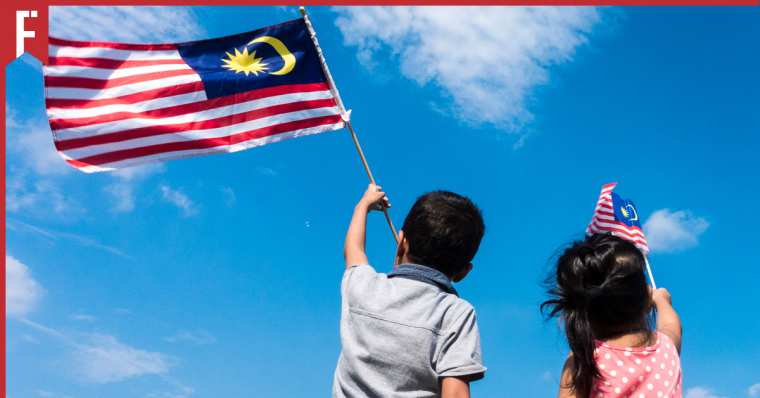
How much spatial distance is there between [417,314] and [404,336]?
16cm

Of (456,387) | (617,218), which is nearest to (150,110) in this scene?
(456,387)

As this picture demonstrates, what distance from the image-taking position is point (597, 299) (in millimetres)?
3908

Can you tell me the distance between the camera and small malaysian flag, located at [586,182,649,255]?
890 centimetres

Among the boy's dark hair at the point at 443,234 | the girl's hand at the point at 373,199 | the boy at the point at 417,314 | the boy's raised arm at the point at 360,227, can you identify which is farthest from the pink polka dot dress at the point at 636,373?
the girl's hand at the point at 373,199

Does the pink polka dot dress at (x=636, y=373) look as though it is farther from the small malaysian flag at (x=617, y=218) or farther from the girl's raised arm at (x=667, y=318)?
the small malaysian flag at (x=617, y=218)

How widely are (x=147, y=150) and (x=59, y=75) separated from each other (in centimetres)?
128

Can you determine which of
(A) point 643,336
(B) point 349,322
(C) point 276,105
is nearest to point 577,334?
(A) point 643,336

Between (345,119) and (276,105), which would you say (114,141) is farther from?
(345,119)

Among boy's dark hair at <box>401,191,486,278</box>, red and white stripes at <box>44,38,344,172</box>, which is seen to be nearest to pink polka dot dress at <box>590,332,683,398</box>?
boy's dark hair at <box>401,191,486,278</box>

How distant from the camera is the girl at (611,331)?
3838 mm

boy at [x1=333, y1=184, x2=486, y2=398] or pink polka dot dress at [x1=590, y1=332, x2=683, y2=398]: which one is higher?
boy at [x1=333, y1=184, x2=486, y2=398]

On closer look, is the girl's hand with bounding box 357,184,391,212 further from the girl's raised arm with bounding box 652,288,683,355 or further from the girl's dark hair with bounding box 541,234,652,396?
the girl's raised arm with bounding box 652,288,683,355

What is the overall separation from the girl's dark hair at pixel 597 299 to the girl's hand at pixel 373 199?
1.47 metres

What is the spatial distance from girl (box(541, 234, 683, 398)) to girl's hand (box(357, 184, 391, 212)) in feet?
4.88
